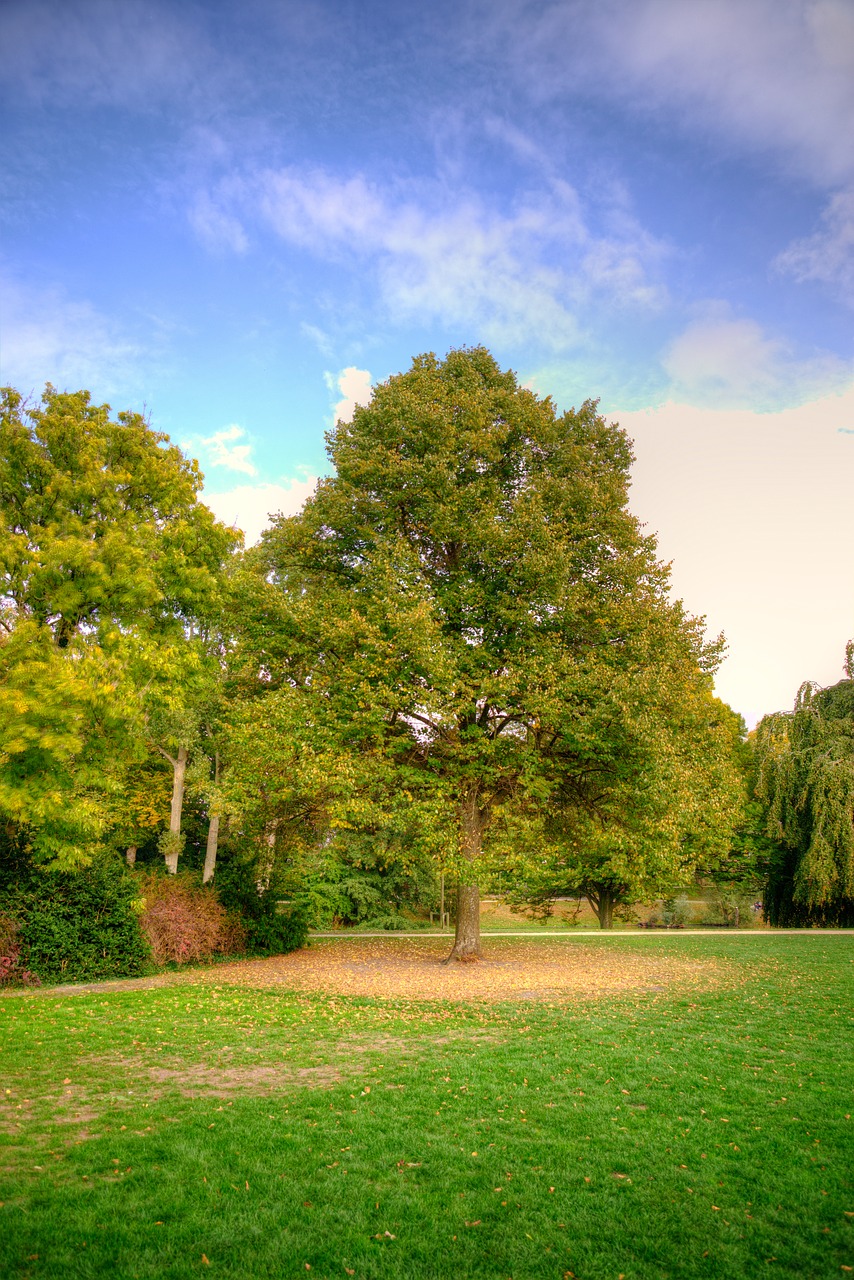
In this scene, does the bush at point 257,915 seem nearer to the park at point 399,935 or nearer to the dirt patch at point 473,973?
the park at point 399,935

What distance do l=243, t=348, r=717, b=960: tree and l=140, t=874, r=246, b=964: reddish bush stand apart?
15.9 feet

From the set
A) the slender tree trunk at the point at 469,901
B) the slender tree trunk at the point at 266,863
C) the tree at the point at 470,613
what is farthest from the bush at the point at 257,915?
the tree at the point at 470,613

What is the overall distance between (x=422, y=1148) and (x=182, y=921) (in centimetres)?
1084

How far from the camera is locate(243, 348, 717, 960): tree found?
1387cm

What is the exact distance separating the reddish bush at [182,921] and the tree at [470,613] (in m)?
4.84

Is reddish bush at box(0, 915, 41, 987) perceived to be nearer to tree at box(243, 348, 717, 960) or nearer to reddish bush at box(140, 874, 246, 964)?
reddish bush at box(140, 874, 246, 964)

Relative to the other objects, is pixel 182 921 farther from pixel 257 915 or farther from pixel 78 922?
pixel 257 915

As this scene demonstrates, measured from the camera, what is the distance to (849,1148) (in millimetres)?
5277

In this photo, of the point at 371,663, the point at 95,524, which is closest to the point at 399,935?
the point at 371,663

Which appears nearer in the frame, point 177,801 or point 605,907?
A: point 177,801

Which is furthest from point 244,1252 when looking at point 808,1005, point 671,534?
point 671,534

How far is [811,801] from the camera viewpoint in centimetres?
2409

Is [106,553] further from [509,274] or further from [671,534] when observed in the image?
[671,534]

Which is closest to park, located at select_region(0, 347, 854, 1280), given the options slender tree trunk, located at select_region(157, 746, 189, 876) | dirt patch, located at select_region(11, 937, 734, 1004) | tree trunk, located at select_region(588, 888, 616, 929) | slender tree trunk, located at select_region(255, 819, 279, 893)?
dirt patch, located at select_region(11, 937, 734, 1004)
